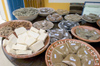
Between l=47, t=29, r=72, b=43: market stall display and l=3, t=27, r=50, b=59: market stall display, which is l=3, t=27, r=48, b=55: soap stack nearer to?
l=3, t=27, r=50, b=59: market stall display

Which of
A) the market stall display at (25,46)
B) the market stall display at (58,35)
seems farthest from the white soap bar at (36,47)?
the market stall display at (58,35)

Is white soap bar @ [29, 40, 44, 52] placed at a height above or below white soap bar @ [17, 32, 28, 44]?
below

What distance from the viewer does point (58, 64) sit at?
51cm

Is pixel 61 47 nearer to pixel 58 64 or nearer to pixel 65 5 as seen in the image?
pixel 58 64

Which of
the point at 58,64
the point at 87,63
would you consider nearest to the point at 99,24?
the point at 87,63

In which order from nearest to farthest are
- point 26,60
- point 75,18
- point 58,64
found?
point 58,64
point 26,60
point 75,18

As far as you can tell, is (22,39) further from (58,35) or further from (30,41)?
(58,35)

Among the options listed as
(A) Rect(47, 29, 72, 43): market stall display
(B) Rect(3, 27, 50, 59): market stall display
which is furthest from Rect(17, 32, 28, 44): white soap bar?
(A) Rect(47, 29, 72, 43): market stall display

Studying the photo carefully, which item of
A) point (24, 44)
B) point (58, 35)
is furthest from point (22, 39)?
point (58, 35)

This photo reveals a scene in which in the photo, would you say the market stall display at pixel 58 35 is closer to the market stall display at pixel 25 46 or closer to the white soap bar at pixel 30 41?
the market stall display at pixel 25 46

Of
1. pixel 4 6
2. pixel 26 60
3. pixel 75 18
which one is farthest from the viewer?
pixel 4 6

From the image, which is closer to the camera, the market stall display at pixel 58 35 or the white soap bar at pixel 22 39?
the white soap bar at pixel 22 39

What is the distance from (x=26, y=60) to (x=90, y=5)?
191 cm

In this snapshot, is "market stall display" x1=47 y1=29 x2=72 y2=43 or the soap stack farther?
"market stall display" x1=47 y1=29 x2=72 y2=43
